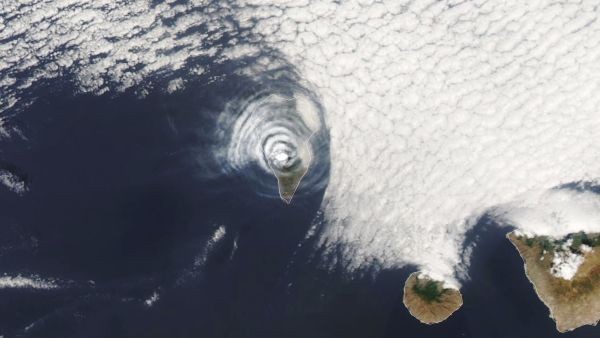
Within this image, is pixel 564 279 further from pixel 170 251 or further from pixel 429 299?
pixel 170 251

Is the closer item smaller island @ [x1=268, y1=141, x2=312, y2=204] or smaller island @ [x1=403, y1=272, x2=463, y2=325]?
smaller island @ [x1=268, y1=141, x2=312, y2=204]

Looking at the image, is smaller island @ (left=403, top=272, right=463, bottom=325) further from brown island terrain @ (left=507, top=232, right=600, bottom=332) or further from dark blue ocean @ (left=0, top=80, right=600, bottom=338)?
brown island terrain @ (left=507, top=232, right=600, bottom=332)

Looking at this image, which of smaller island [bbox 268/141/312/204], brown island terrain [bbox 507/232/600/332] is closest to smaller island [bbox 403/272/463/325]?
brown island terrain [bbox 507/232/600/332]

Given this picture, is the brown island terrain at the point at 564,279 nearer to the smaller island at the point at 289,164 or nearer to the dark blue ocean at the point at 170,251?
the dark blue ocean at the point at 170,251

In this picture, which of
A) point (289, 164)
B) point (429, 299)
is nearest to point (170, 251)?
point (289, 164)

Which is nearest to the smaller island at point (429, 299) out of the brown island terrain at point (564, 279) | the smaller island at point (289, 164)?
the brown island terrain at point (564, 279)
